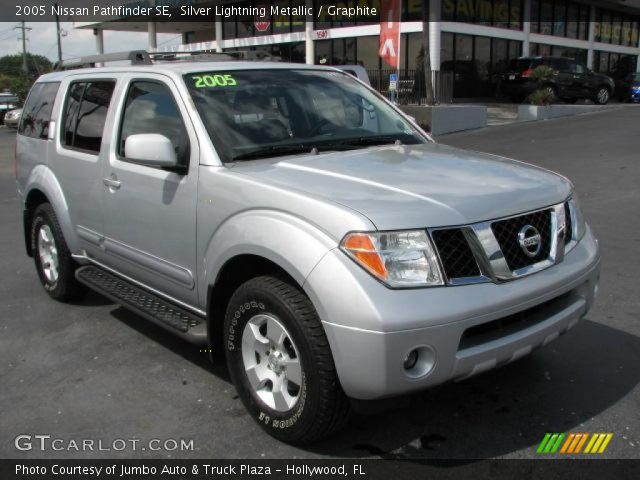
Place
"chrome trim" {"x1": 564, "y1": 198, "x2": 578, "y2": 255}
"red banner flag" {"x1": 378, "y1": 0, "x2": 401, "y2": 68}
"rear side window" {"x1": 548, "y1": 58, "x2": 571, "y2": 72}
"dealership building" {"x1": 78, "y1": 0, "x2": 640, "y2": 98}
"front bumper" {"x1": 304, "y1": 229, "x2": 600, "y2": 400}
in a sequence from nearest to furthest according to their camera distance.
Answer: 1. "front bumper" {"x1": 304, "y1": 229, "x2": 600, "y2": 400}
2. "chrome trim" {"x1": 564, "y1": 198, "x2": 578, "y2": 255}
3. "red banner flag" {"x1": 378, "y1": 0, "x2": 401, "y2": 68}
4. "rear side window" {"x1": 548, "y1": 58, "x2": 571, "y2": 72}
5. "dealership building" {"x1": 78, "y1": 0, "x2": 640, "y2": 98}

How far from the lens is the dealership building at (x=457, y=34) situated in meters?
24.9

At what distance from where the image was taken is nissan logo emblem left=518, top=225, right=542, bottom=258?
2984 millimetres

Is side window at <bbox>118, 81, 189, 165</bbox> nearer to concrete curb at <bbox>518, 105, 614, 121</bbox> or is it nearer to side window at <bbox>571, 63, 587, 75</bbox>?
concrete curb at <bbox>518, 105, 614, 121</bbox>

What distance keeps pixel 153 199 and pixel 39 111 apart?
2.40 metres

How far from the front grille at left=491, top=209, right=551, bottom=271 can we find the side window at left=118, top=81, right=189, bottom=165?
1.78 m

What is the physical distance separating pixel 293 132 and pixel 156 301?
1384 millimetres

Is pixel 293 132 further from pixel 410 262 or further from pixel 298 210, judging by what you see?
pixel 410 262

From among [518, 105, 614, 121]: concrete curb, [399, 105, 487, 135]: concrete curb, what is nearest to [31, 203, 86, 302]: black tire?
[399, 105, 487, 135]: concrete curb

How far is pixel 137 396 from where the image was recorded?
3.72 metres

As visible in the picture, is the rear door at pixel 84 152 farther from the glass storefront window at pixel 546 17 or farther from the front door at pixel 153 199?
the glass storefront window at pixel 546 17

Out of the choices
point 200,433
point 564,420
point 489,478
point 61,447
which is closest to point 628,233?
point 564,420

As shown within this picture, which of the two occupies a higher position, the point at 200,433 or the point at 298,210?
the point at 298,210

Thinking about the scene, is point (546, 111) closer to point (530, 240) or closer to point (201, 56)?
point (201, 56)
